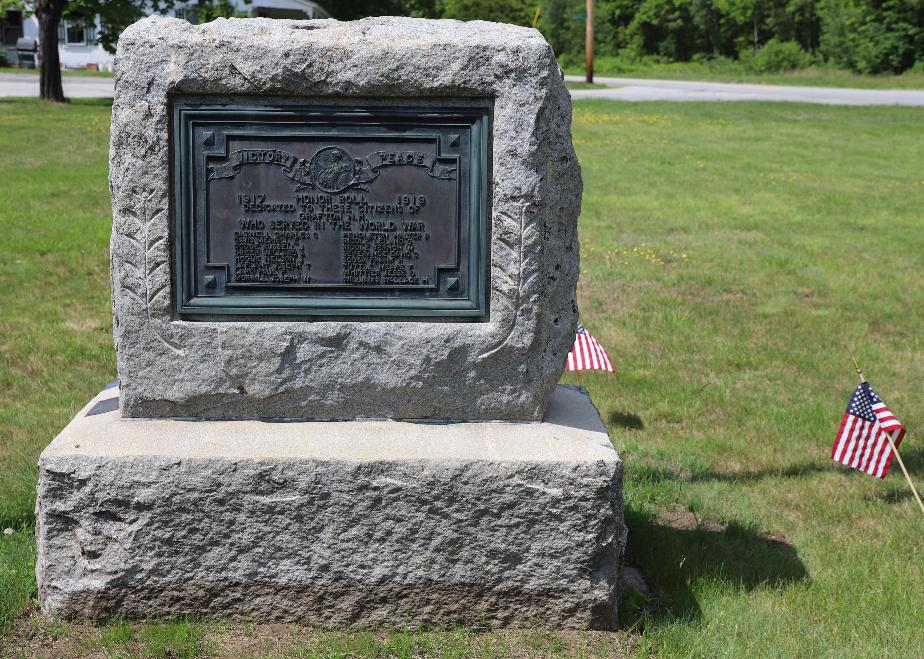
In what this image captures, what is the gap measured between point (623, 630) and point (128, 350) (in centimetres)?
223

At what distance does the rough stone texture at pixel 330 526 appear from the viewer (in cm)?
385

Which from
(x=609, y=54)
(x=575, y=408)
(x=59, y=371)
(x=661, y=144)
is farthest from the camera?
(x=609, y=54)

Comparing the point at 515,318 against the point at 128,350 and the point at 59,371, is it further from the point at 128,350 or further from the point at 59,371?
the point at 59,371

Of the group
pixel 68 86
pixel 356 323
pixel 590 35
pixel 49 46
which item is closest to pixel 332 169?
pixel 356 323

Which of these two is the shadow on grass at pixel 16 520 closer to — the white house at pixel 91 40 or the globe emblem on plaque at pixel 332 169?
the globe emblem on plaque at pixel 332 169

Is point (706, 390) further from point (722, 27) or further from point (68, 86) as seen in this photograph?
point (722, 27)

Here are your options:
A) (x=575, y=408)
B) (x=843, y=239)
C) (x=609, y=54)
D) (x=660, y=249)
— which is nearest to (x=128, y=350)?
(x=575, y=408)

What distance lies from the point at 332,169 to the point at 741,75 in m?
Answer: 42.0

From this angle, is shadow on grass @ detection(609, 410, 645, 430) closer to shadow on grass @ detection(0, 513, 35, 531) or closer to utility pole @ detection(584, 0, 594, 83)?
shadow on grass @ detection(0, 513, 35, 531)

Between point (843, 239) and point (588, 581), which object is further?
point (843, 239)

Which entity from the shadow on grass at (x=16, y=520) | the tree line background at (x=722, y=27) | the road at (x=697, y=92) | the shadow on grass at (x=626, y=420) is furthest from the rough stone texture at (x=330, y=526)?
the tree line background at (x=722, y=27)

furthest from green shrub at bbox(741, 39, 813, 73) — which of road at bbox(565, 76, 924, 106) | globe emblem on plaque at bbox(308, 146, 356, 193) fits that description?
globe emblem on plaque at bbox(308, 146, 356, 193)

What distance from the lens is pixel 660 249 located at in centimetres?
1072

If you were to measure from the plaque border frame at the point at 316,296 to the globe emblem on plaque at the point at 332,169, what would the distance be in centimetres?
14
